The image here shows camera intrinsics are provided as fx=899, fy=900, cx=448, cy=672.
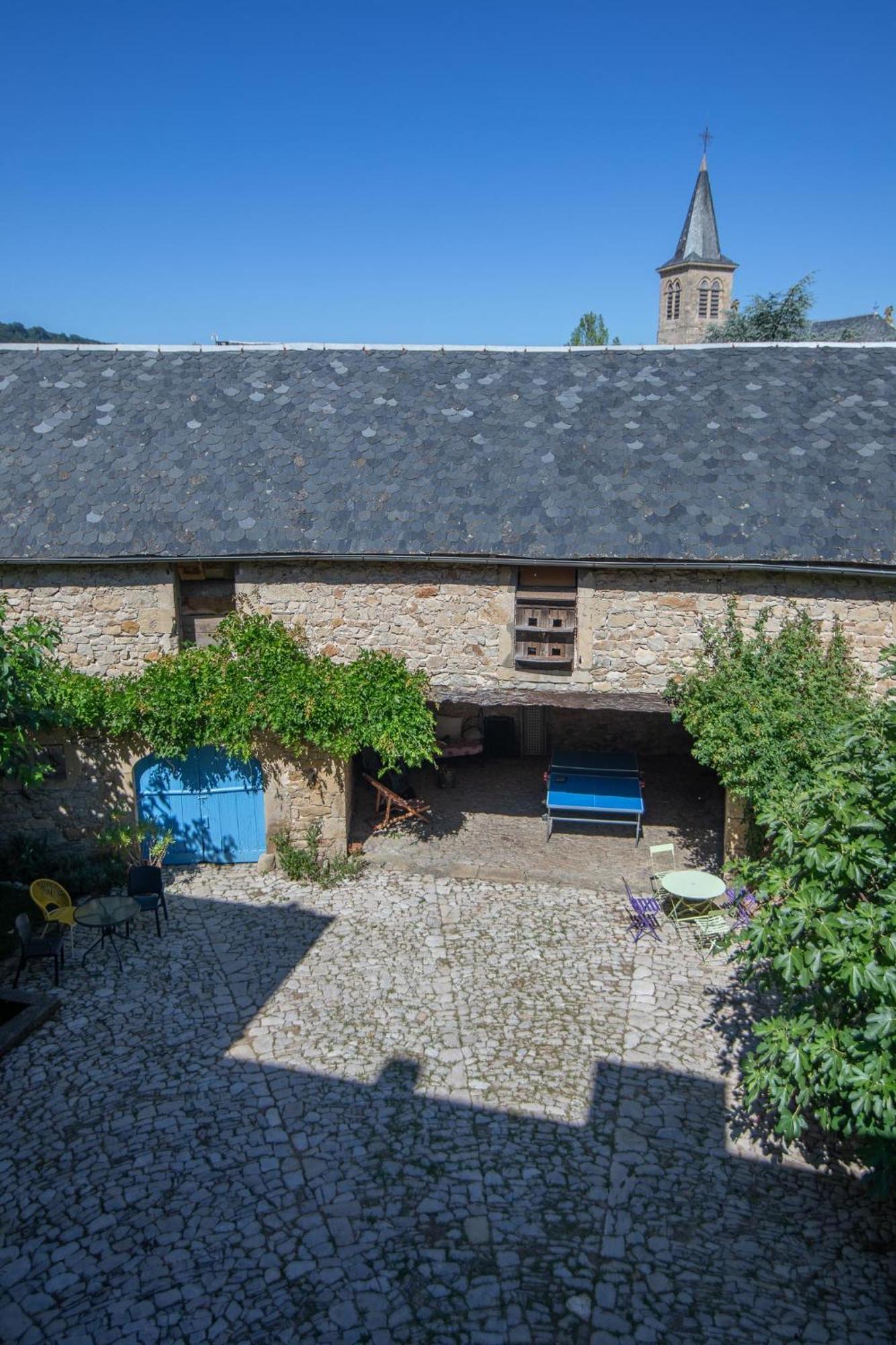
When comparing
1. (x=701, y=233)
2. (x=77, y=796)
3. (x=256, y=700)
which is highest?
(x=701, y=233)

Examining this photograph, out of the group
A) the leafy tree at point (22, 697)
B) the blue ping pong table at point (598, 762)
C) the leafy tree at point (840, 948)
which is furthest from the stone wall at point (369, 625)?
the leafy tree at point (840, 948)

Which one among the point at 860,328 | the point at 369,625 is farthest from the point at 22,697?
the point at 860,328

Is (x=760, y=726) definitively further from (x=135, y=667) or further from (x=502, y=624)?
(x=135, y=667)

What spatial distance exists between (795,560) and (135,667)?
336 inches

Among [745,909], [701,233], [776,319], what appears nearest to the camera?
[745,909]

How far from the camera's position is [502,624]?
11.7 m

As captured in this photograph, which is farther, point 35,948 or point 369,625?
point 369,625

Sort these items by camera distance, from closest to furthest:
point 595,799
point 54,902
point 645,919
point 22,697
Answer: point 22,697, point 54,902, point 645,919, point 595,799

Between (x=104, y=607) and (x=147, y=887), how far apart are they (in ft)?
12.2

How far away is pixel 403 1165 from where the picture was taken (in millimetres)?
7254

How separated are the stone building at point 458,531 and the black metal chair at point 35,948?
8.88 feet

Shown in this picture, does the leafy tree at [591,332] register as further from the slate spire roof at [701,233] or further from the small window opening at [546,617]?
the small window opening at [546,617]

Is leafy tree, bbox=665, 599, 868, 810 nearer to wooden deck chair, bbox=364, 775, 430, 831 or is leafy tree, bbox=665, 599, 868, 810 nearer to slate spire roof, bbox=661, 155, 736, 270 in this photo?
wooden deck chair, bbox=364, 775, 430, 831

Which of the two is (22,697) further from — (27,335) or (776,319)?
(27,335)
